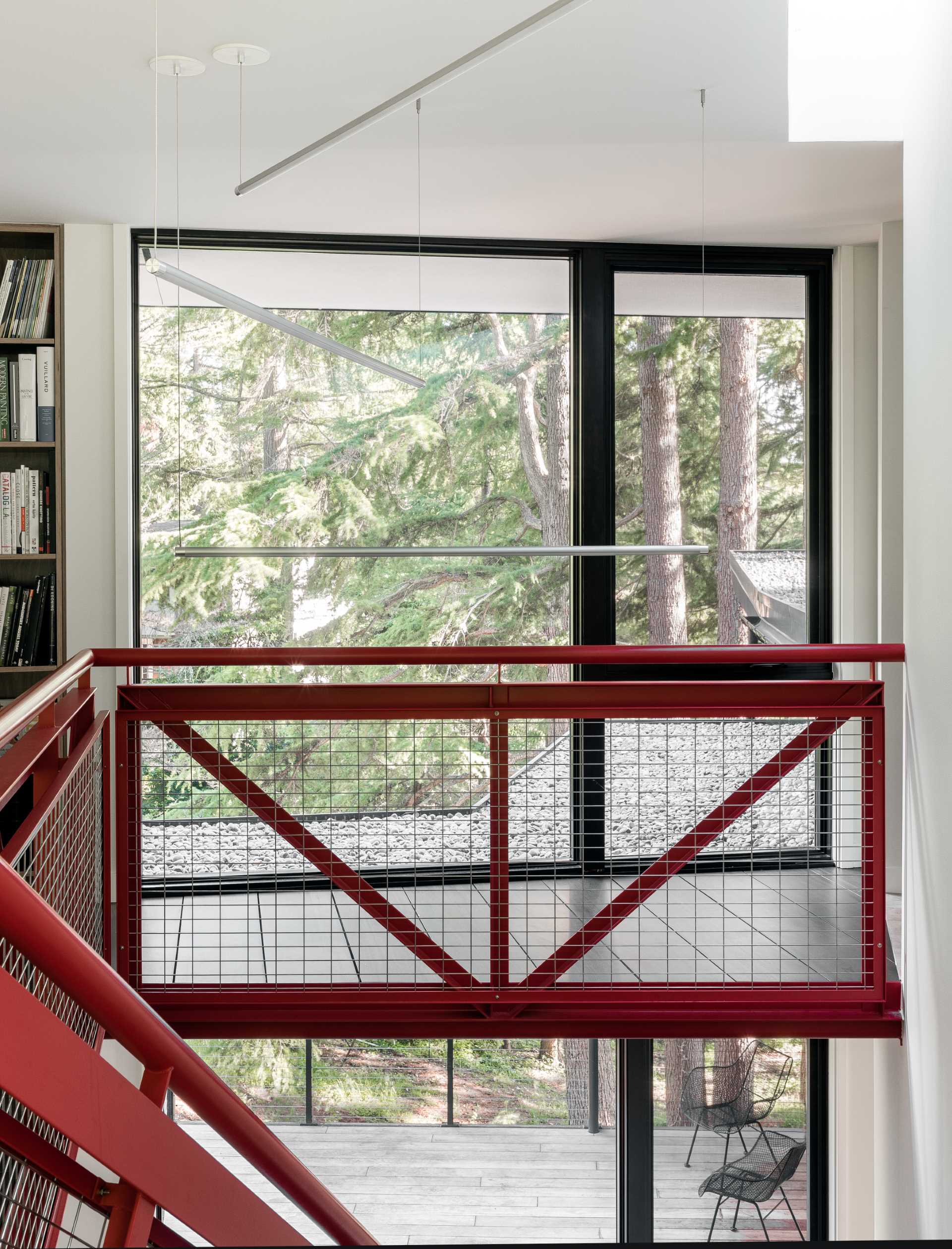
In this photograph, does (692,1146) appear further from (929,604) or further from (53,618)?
(53,618)

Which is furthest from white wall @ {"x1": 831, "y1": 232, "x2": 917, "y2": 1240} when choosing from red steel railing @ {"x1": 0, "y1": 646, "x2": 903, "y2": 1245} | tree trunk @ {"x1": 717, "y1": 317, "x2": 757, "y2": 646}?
red steel railing @ {"x1": 0, "y1": 646, "x2": 903, "y2": 1245}

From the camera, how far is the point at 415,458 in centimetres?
448

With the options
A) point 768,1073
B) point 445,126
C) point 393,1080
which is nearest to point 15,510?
point 445,126

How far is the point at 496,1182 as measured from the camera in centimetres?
521

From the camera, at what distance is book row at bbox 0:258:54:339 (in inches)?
165

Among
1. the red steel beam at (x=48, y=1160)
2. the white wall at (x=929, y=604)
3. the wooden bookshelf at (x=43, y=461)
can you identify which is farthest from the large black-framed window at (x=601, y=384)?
the red steel beam at (x=48, y=1160)

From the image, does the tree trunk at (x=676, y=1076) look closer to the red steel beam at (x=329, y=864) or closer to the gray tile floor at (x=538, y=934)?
the gray tile floor at (x=538, y=934)

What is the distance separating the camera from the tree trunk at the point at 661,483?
15.0 ft

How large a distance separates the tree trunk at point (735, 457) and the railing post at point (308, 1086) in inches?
97.9

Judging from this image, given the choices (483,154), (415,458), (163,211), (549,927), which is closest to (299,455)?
(415,458)

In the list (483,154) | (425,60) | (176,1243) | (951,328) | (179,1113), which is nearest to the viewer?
(176,1243)

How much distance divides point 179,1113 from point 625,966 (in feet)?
8.78

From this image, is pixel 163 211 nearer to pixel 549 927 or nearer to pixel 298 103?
pixel 298 103

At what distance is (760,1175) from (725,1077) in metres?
0.43
